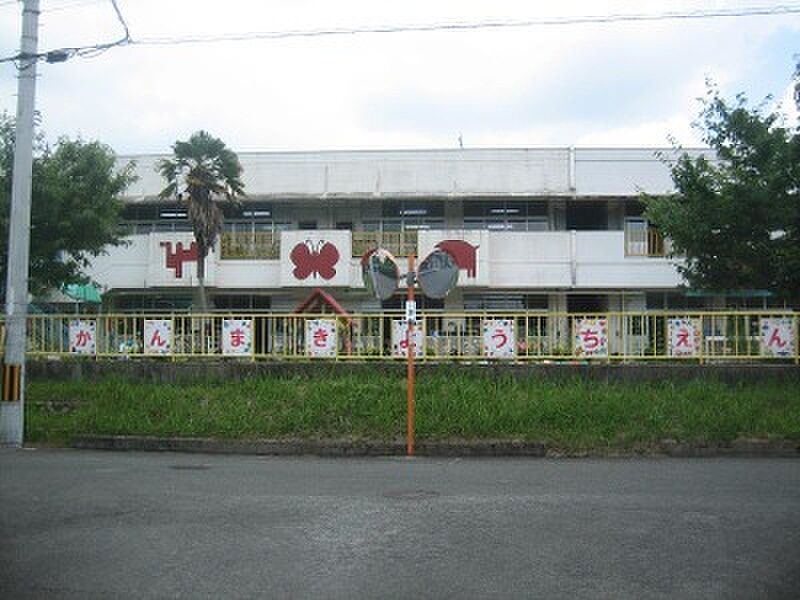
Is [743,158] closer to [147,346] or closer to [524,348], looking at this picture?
[524,348]

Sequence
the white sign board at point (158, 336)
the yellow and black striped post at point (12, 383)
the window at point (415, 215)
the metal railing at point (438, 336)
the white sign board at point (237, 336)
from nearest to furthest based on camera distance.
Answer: the yellow and black striped post at point (12, 383), the metal railing at point (438, 336), the white sign board at point (237, 336), the white sign board at point (158, 336), the window at point (415, 215)

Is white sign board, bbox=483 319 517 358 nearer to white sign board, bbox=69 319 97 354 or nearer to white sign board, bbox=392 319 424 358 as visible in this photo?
white sign board, bbox=392 319 424 358

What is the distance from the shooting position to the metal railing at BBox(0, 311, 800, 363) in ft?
47.5

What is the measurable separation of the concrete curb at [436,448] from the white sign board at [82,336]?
3970 mm

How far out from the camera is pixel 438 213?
29.0 m

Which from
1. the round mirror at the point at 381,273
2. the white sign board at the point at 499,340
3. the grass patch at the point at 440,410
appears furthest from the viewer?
the white sign board at the point at 499,340

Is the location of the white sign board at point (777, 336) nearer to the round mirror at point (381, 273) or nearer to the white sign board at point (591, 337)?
the white sign board at point (591, 337)

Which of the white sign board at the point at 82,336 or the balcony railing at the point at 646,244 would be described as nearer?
the white sign board at the point at 82,336

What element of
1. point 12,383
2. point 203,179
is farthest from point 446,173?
point 12,383

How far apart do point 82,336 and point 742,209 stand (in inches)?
545

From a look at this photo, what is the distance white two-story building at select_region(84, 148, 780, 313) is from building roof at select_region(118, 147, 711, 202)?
0.04m

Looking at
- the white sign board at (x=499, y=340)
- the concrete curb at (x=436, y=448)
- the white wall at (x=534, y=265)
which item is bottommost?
the concrete curb at (x=436, y=448)

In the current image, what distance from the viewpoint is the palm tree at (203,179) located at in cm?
2512

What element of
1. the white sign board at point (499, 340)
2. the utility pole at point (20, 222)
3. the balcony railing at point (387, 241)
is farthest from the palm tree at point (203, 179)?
the white sign board at point (499, 340)
